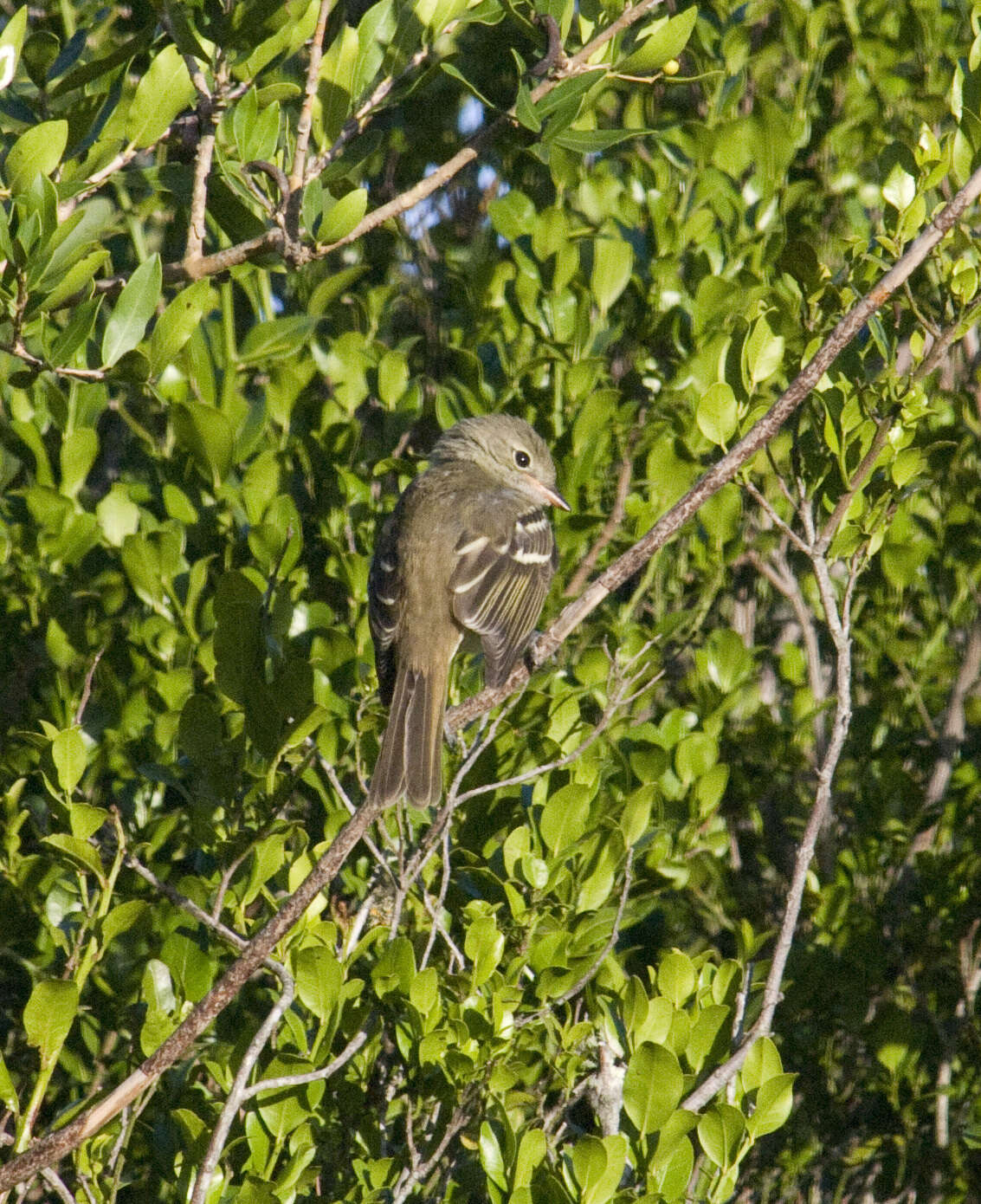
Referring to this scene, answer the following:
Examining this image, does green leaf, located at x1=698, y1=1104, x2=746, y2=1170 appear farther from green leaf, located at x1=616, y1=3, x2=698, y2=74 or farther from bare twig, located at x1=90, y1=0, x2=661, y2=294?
green leaf, located at x1=616, y1=3, x2=698, y2=74

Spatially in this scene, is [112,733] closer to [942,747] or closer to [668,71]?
[668,71]

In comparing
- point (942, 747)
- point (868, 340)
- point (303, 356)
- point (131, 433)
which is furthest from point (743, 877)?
point (131, 433)

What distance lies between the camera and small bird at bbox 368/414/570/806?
4375 mm

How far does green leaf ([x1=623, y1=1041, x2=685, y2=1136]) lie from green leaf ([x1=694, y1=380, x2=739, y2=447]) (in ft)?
4.97

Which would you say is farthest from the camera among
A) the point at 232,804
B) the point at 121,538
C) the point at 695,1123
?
the point at 121,538

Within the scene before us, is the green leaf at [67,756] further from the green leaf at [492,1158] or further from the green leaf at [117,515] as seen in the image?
the green leaf at [492,1158]

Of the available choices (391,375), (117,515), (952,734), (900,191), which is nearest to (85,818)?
(117,515)

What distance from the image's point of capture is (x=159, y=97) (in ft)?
11.1

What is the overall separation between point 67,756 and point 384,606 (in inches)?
60.3

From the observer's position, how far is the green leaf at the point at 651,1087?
299 cm

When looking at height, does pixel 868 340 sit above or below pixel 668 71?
below

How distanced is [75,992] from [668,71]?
2726 millimetres

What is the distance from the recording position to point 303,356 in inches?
184

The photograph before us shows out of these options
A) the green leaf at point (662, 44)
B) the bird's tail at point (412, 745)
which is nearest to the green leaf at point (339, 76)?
the green leaf at point (662, 44)
